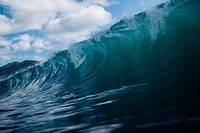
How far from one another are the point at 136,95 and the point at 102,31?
1557 centimetres

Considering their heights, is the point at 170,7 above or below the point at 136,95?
above

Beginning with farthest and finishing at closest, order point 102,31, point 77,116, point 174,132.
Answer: point 102,31
point 77,116
point 174,132

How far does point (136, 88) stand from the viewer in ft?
22.8

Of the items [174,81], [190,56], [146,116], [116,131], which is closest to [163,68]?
[190,56]

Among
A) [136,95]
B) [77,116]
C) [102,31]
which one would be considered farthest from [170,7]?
[77,116]

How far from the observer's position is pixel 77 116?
5289 millimetres

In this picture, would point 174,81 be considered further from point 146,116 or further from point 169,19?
point 169,19

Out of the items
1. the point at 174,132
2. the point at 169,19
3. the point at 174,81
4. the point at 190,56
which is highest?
the point at 169,19

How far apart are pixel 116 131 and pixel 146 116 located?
64cm

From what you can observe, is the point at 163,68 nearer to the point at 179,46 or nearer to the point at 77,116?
the point at 179,46

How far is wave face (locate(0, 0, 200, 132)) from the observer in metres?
4.11

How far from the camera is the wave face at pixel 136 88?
4.11 metres

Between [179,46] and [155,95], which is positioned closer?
[155,95]

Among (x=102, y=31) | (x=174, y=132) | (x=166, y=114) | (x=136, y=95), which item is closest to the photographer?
(x=174, y=132)
